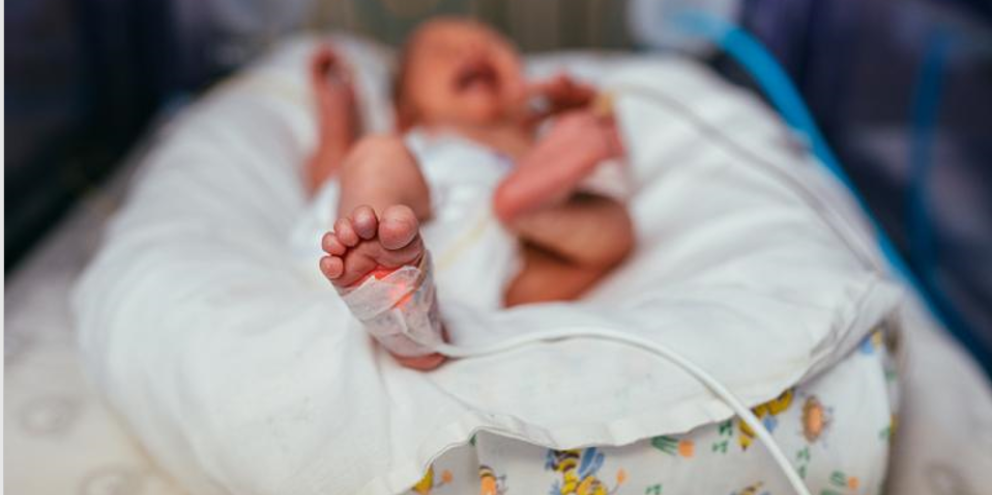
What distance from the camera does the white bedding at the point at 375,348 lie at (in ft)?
2.58

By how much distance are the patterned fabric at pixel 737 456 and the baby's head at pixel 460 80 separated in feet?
2.64

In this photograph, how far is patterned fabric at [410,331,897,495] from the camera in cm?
79

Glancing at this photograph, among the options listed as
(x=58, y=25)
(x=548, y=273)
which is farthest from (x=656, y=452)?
(x=58, y=25)

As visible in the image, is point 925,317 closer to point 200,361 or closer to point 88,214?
point 200,361

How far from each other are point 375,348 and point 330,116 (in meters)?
0.76

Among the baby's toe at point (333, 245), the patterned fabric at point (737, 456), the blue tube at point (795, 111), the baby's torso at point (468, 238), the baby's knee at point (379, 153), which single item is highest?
the baby's toe at point (333, 245)

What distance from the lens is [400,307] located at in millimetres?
757

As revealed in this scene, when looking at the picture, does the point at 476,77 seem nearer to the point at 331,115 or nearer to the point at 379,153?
the point at 331,115

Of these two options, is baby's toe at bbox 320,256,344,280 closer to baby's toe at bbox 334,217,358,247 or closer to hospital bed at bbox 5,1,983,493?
baby's toe at bbox 334,217,358,247

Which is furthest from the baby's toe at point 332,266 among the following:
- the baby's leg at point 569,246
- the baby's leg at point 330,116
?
the baby's leg at point 330,116

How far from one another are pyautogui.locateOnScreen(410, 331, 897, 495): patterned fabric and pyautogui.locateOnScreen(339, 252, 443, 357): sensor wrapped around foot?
10 centimetres

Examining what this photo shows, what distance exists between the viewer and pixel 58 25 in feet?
5.13

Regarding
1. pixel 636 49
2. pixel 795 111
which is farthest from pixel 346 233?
pixel 636 49

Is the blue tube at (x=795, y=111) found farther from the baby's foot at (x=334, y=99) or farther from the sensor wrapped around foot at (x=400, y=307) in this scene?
the sensor wrapped around foot at (x=400, y=307)
